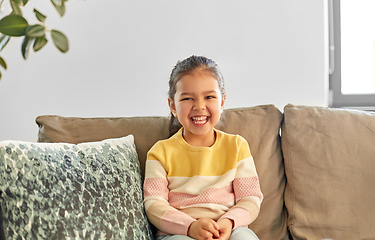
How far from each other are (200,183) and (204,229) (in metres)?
0.18

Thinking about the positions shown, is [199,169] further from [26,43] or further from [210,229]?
[26,43]

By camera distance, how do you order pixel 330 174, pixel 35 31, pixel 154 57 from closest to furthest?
pixel 35 31 < pixel 330 174 < pixel 154 57

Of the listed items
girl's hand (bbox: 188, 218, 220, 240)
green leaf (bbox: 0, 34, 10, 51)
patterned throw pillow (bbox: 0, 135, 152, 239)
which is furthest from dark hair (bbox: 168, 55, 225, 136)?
green leaf (bbox: 0, 34, 10, 51)

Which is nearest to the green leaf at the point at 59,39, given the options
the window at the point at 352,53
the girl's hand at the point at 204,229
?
the girl's hand at the point at 204,229

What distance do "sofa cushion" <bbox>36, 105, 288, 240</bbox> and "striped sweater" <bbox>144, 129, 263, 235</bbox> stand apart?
121 millimetres

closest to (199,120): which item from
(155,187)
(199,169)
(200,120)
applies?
(200,120)

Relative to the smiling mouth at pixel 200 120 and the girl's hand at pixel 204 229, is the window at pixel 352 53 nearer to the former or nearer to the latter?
the smiling mouth at pixel 200 120

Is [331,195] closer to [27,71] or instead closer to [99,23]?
[99,23]

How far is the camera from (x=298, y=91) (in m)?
1.94

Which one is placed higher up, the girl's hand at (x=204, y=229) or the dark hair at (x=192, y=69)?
the dark hair at (x=192, y=69)

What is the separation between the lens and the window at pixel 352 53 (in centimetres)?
207

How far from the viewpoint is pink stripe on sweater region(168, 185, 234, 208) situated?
1.18m

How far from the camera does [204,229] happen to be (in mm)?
1073

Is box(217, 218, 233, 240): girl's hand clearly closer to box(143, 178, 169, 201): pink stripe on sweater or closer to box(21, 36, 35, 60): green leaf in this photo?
box(143, 178, 169, 201): pink stripe on sweater
